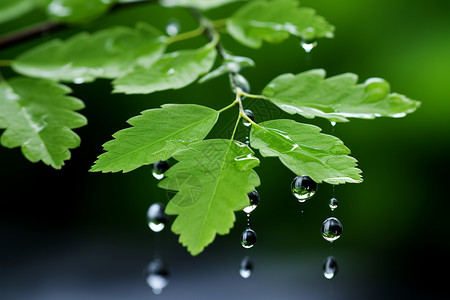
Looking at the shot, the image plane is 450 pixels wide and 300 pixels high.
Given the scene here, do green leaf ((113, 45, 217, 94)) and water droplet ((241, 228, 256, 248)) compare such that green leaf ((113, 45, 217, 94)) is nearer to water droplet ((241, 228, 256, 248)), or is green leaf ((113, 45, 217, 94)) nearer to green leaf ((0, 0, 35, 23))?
green leaf ((0, 0, 35, 23))

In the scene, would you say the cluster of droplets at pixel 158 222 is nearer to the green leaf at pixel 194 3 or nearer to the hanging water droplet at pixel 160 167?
the hanging water droplet at pixel 160 167

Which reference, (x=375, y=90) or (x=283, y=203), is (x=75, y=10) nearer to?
(x=375, y=90)

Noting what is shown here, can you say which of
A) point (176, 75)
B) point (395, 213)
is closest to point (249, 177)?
point (176, 75)

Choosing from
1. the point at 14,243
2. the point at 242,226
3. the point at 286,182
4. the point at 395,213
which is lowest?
the point at 14,243

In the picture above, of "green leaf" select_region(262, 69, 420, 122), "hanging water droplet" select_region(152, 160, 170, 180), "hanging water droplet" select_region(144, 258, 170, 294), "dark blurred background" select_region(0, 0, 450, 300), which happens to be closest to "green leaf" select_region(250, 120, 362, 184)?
"green leaf" select_region(262, 69, 420, 122)

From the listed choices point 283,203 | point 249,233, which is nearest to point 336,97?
point 249,233

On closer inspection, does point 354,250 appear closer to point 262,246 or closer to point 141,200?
point 262,246
